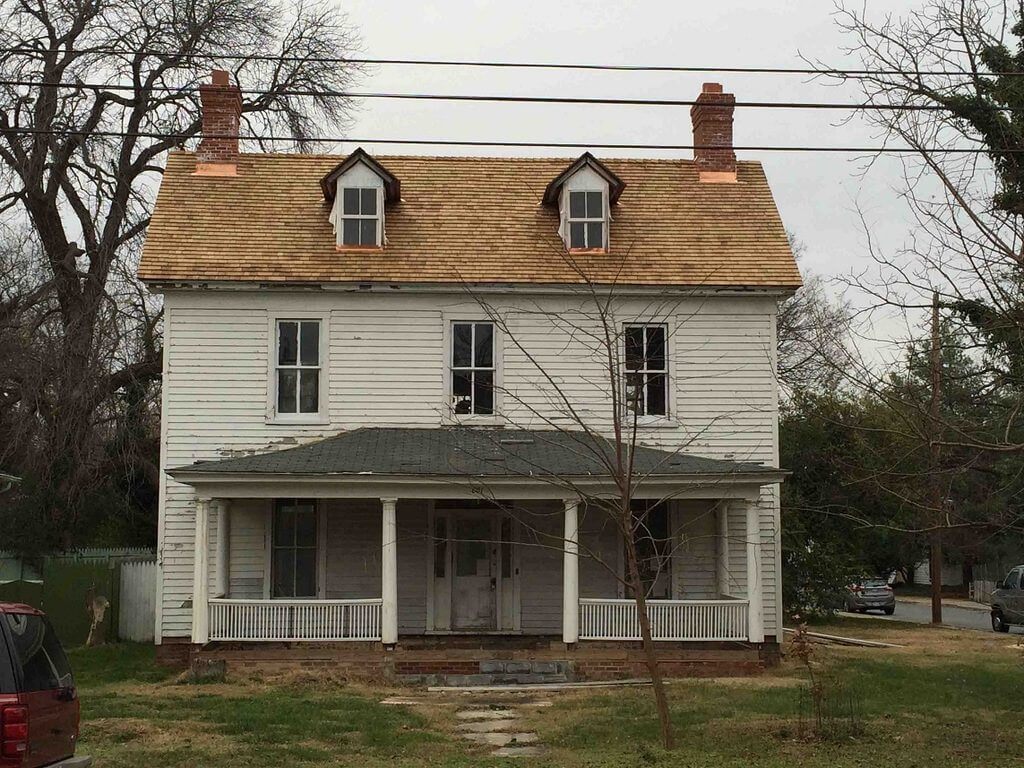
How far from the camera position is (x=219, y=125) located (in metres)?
24.4

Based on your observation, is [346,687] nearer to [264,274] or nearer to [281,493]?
[281,493]

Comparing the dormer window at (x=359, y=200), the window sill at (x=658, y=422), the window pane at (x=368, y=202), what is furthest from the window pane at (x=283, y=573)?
the window sill at (x=658, y=422)

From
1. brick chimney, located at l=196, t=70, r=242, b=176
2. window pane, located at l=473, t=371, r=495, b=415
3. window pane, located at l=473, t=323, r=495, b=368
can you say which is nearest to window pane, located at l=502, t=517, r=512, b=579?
window pane, located at l=473, t=371, r=495, b=415

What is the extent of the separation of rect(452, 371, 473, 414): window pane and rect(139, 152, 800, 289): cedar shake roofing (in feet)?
5.69

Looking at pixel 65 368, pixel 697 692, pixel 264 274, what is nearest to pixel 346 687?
pixel 697 692

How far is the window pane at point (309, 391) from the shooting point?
70.0 feet

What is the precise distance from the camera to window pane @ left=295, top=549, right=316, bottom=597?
2123 centimetres

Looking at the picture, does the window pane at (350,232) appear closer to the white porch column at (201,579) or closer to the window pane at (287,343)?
the window pane at (287,343)

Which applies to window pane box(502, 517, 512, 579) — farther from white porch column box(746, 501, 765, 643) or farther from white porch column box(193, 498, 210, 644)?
white porch column box(193, 498, 210, 644)

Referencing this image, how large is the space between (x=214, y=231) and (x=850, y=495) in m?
19.9

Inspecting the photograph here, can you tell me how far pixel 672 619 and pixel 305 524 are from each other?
666 cm

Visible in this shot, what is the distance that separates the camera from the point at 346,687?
18.3 meters

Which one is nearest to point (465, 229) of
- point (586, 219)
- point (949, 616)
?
point (586, 219)

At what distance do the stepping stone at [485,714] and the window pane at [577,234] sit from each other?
31.7 ft
